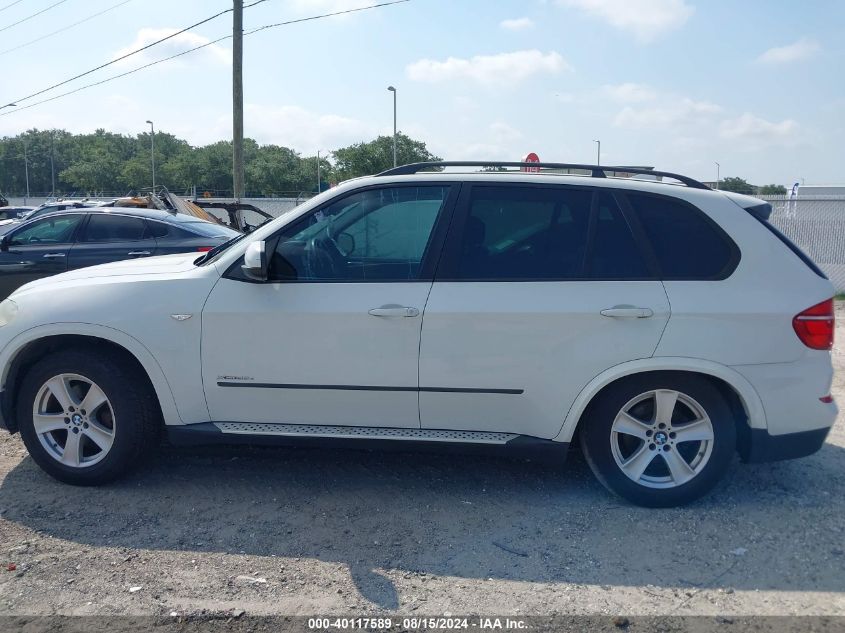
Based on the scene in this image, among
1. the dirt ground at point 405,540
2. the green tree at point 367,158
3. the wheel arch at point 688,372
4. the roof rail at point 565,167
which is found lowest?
the dirt ground at point 405,540

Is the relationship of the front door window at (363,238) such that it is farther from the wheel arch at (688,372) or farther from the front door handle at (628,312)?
the wheel arch at (688,372)

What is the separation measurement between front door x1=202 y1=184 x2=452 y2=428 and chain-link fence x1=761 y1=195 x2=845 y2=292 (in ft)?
38.2

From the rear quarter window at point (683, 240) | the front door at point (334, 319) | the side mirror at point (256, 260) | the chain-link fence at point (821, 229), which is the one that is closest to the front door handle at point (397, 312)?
the front door at point (334, 319)

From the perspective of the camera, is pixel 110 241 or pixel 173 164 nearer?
pixel 110 241

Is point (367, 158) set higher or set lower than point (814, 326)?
higher

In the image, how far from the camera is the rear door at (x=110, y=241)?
32.0 ft

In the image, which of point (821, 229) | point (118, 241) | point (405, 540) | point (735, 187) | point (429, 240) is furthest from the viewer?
point (735, 187)

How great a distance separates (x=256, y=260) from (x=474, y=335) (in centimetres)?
125

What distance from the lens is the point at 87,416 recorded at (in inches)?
178

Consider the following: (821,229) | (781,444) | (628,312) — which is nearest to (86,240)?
(628,312)

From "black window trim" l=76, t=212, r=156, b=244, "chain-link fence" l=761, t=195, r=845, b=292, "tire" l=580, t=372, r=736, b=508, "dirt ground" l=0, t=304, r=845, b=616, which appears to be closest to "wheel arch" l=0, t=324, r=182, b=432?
"dirt ground" l=0, t=304, r=845, b=616

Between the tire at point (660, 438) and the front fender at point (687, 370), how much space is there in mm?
99

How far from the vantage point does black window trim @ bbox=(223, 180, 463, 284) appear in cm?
429

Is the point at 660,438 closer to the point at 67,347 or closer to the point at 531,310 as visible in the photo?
the point at 531,310
